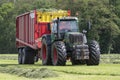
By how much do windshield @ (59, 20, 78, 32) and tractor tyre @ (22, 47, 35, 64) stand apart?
6.60 m

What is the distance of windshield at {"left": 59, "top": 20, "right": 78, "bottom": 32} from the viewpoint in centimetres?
2506

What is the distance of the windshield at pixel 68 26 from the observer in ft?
82.2

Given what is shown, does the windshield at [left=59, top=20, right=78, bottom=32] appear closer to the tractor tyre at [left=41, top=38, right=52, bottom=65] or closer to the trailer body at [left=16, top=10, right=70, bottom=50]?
the tractor tyre at [left=41, top=38, right=52, bottom=65]

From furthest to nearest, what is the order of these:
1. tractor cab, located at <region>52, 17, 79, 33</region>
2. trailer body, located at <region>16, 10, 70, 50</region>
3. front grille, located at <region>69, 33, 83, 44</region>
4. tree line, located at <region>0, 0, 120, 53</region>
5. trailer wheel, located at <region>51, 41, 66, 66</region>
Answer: tree line, located at <region>0, 0, 120, 53</region>, trailer body, located at <region>16, 10, 70, 50</region>, tractor cab, located at <region>52, 17, 79, 33</region>, front grille, located at <region>69, 33, 83, 44</region>, trailer wheel, located at <region>51, 41, 66, 66</region>

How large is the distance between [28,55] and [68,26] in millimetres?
6866

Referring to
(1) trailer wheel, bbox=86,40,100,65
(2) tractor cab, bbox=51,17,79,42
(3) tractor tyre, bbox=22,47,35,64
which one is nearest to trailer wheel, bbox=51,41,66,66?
(2) tractor cab, bbox=51,17,79,42

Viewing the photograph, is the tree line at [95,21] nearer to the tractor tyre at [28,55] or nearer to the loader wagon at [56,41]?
the tractor tyre at [28,55]

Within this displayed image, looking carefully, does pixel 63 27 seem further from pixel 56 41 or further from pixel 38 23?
pixel 38 23

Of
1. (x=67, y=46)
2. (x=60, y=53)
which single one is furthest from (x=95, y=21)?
(x=60, y=53)

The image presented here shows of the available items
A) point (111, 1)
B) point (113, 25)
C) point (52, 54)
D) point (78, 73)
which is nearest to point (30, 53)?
point (52, 54)

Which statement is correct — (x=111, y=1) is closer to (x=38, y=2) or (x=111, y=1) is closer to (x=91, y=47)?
(x=38, y=2)

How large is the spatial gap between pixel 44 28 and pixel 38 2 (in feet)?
211

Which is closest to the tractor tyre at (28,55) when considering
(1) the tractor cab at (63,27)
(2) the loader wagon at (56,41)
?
(2) the loader wagon at (56,41)

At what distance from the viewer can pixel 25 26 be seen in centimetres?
3162
